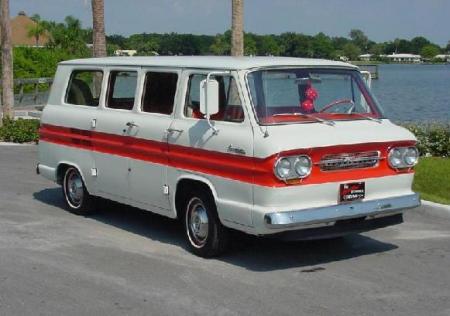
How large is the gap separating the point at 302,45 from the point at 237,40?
1007 centimetres

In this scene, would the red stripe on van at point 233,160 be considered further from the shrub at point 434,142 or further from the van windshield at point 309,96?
the shrub at point 434,142

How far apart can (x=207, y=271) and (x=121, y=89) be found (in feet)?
9.60

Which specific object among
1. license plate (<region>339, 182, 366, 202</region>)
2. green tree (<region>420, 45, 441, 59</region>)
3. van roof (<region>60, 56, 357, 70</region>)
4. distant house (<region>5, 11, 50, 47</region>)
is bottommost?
license plate (<region>339, 182, 366, 202</region>)

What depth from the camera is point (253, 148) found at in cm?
734

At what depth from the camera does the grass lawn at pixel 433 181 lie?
36.1ft

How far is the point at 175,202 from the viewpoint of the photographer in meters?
8.48

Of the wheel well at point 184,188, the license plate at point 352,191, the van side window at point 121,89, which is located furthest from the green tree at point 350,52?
the license plate at point 352,191

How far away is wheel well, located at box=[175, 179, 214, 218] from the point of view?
8102mm

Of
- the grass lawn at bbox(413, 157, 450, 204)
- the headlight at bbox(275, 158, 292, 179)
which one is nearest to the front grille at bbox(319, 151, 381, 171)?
the headlight at bbox(275, 158, 292, 179)

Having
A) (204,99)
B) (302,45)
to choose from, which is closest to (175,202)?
(204,99)

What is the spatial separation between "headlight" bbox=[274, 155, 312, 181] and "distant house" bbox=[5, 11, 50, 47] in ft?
265

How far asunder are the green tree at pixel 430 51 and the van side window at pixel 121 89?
102447mm

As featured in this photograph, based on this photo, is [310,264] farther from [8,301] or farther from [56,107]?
[56,107]

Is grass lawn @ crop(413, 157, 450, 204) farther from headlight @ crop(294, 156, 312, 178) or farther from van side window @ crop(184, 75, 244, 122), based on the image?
van side window @ crop(184, 75, 244, 122)
